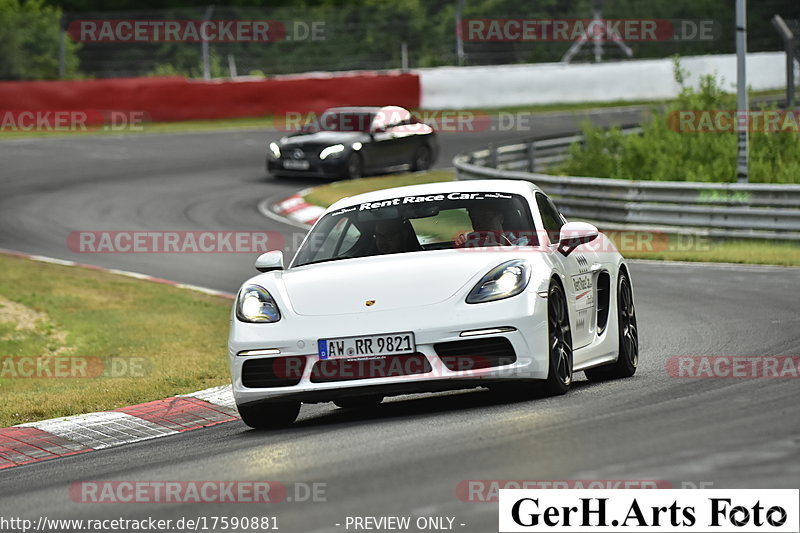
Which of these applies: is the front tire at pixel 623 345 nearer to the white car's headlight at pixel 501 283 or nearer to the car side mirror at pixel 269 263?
the white car's headlight at pixel 501 283

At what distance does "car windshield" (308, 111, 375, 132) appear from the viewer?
99.2 ft

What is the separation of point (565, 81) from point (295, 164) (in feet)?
53.7

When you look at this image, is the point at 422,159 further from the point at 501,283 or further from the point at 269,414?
the point at 501,283

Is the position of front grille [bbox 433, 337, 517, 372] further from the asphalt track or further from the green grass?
the green grass

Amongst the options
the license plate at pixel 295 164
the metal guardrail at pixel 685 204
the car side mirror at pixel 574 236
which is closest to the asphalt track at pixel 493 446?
the car side mirror at pixel 574 236

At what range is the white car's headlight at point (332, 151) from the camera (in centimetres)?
2909

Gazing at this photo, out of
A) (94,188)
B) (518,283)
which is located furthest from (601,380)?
(94,188)

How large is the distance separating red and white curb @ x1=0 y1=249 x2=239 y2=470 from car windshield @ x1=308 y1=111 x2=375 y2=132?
19.9 meters

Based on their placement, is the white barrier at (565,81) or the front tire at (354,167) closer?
the front tire at (354,167)

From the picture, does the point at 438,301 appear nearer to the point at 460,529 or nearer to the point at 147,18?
the point at 460,529

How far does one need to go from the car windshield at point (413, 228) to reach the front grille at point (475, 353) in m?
1.07

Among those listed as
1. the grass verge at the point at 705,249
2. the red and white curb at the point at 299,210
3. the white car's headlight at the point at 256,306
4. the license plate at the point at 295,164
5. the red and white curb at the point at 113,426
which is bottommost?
the grass verge at the point at 705,249

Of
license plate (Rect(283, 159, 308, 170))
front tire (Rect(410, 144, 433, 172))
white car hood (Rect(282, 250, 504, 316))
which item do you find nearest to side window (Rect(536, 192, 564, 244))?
white car hood (Rect(282, 250, 504, 316))

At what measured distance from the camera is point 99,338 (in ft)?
46.2
